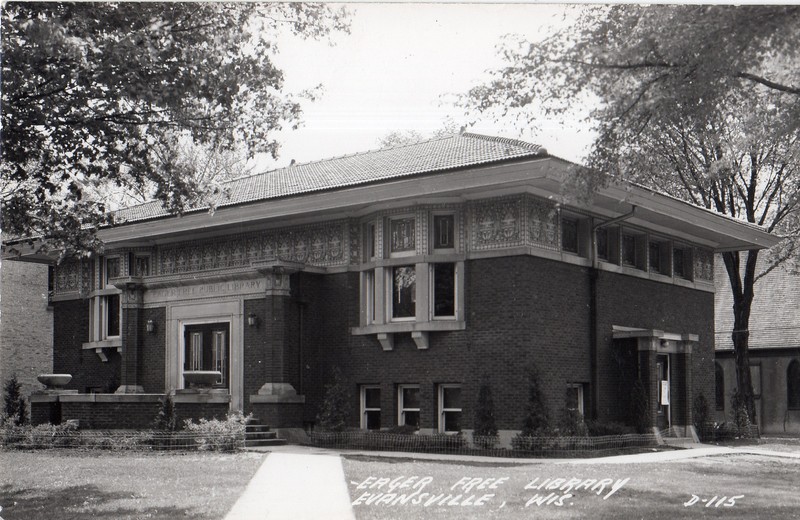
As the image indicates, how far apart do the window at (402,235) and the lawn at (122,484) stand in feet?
19.4

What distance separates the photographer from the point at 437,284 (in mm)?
22469

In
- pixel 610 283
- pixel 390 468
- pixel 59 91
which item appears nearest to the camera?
Answer: pixel 59 91

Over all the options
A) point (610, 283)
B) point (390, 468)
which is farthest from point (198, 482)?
point (610, 283)

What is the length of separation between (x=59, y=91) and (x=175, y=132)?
2.88 m

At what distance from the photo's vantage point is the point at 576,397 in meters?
23.0

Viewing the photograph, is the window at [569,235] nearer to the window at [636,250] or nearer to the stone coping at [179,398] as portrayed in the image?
the window at [636,250]

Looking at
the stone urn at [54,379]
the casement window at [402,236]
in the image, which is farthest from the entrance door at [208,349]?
the casement window at [402,236]

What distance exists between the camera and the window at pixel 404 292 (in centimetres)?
2270

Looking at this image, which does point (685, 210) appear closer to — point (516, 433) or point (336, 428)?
point (516, 433)

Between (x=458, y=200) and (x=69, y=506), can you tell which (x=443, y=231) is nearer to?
(x=458, y=200)

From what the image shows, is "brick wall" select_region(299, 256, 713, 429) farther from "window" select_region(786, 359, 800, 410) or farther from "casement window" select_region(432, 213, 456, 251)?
"window" select_region(786, 359, 800, 410)

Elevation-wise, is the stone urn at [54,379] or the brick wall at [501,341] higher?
the brick wall at [501,341]
